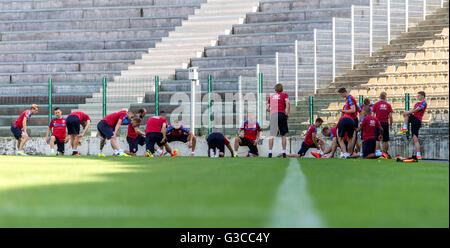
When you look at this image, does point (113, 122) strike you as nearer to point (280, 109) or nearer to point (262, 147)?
point (262, 147)

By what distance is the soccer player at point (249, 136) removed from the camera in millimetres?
18172

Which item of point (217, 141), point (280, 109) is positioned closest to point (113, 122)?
point (217, 141)

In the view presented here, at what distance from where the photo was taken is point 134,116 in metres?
18.6

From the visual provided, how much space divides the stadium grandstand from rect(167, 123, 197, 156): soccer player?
60 cm

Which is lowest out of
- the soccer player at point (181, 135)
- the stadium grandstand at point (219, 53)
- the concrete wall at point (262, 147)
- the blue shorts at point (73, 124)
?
the concrete wall at point (262, 147)

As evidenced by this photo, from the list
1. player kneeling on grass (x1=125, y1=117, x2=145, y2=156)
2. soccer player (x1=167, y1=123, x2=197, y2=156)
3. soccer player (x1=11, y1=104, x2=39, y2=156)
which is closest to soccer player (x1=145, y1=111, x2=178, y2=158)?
soccer player (x1=167, y1=123, x2=197, y2=156)

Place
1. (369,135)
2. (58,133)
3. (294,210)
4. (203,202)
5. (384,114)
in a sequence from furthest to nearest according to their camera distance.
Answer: (58,133), (384,114), (369,135), (203,202), (294,210)

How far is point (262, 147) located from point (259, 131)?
1092mm

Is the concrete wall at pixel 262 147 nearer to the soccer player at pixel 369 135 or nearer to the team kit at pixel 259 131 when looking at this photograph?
the team kit at pixel 259 131

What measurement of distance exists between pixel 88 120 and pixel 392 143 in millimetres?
7505

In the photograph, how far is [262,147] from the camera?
750 inches

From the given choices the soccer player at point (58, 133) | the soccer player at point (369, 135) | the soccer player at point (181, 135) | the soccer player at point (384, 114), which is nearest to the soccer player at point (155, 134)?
the soccer player at point (181, 135)

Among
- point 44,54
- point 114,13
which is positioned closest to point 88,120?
point 44,54
